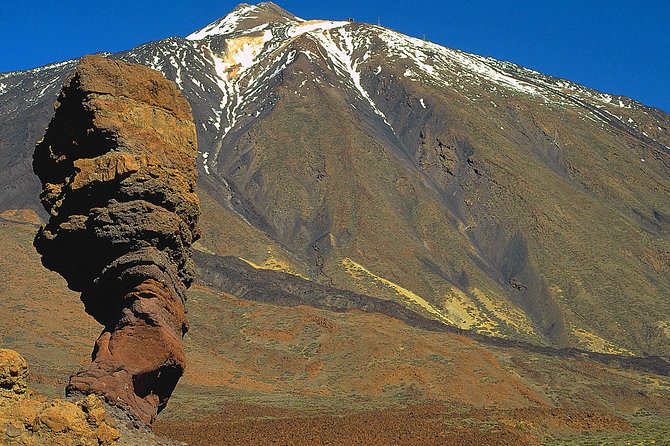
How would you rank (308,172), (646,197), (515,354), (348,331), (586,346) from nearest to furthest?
(348,331) < (515,354) < (586,346) < (308,172) < (646,197)

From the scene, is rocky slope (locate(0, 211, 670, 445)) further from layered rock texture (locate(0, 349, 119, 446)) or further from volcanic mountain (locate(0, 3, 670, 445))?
layered rock texture (locate(0, 349, 119, 446))

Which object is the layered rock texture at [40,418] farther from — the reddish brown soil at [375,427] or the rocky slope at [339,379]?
the rocky slope at [339,379]

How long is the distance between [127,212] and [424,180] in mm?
110727

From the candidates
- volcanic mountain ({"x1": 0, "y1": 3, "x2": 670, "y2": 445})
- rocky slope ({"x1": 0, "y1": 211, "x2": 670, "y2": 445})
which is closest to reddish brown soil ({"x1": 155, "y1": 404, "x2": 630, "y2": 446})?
rocky slope ({"x1": 0, "y1": 211, "x2": 670, "y2": 445})

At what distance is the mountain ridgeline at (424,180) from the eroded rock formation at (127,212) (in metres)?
71.2

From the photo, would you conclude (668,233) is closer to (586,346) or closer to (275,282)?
(586,346)

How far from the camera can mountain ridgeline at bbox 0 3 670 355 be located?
314 ft

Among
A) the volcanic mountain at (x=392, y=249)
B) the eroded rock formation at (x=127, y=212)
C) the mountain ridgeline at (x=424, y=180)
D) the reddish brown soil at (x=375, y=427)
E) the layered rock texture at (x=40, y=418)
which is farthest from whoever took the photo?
the mountain ridgeline at (x=424, y=180)

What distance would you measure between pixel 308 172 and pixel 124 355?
104 meters

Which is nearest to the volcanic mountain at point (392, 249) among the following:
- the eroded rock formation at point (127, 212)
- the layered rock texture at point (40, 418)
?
the eroded rock formation at point (127, 212)

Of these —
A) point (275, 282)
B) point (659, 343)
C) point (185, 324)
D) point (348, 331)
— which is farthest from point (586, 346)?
point (185, 324)

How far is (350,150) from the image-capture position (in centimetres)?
12088

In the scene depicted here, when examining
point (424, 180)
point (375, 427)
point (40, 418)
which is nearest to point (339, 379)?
point (375, 427)

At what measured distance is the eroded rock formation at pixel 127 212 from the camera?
1628cm
